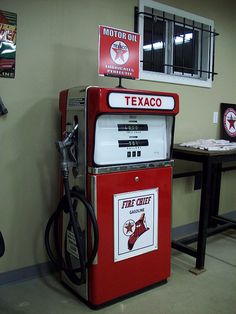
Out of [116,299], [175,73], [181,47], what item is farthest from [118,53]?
[116,299]

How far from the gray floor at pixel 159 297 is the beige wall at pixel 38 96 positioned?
0.70 feet

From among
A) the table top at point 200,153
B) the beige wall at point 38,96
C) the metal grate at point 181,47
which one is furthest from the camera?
the metal grate at point 181,47

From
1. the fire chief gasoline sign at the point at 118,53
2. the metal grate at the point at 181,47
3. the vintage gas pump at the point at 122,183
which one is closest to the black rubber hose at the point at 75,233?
the vintage gas pump at the point at 122,183

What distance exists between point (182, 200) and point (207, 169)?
3.26ft

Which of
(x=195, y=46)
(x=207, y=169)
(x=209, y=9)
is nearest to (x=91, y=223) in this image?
(x=207, y=169)

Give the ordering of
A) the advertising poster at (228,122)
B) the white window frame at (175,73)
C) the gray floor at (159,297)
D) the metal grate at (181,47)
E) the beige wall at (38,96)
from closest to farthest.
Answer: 1. the gray floor at (159,297)
2. the beige wall at (38,96)
3. the white window frame at (175,73)
4. the metal grate at (181,47)
5. the advertising poster at (228,122)

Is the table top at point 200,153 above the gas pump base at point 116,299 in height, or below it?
above

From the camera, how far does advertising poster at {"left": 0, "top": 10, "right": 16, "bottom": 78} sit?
218 centimetres

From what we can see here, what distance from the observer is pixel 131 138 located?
7.18 feet

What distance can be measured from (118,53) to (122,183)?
861mm

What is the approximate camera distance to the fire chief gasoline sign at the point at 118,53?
2.15m

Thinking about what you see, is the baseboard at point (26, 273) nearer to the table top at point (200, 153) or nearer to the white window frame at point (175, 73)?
the table top at point (200, 153)

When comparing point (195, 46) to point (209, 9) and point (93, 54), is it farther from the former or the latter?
point (93, 54)

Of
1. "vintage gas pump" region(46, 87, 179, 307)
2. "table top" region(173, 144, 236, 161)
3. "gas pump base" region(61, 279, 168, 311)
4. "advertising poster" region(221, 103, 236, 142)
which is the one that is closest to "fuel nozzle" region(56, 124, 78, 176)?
"vintage gas pump" region(46, 87, 179, 307)
